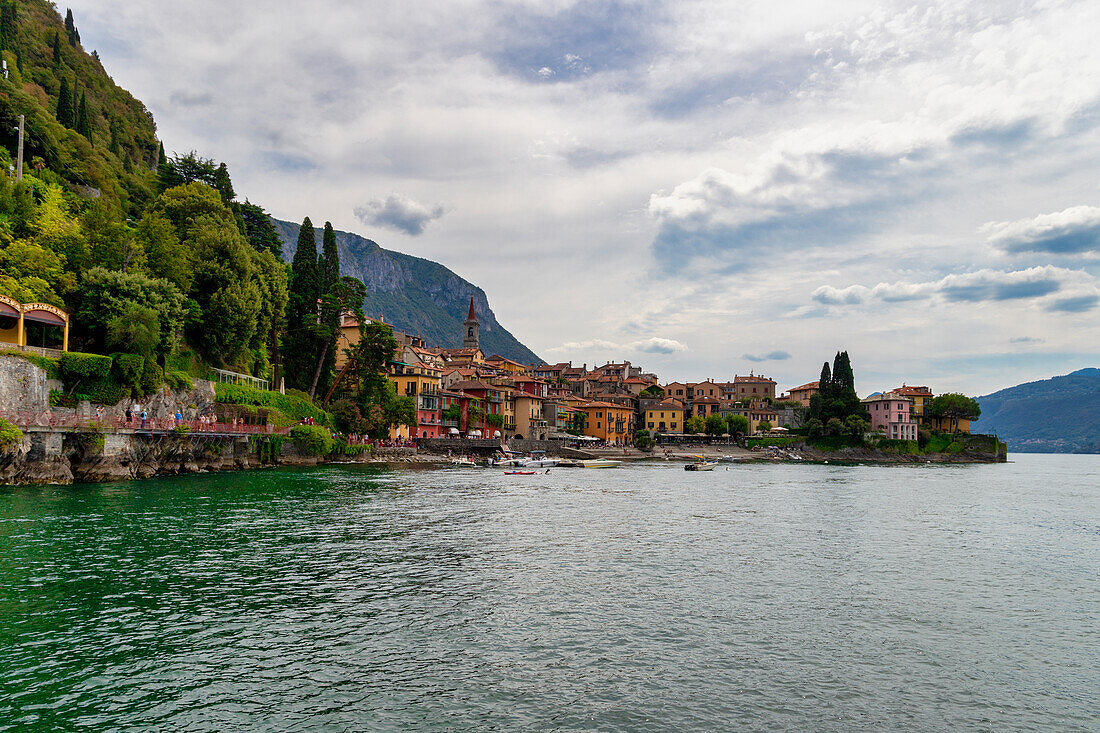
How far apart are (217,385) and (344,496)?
75.5 feet

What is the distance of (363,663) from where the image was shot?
12.9 meters

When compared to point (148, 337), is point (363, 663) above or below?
below

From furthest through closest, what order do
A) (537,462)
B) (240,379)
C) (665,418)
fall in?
1. (665,418)
2. (537,462)
3. (240,379)

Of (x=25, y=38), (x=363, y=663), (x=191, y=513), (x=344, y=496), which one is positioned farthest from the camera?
(x=25, y=38)

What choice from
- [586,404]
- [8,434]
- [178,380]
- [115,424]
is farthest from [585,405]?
[8,434]

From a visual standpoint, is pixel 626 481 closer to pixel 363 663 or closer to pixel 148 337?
pixel 148 337

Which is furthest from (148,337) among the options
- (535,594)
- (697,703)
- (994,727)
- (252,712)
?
(994,727)

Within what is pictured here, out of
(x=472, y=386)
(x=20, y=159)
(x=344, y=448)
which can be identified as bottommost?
(x=344, y=448)

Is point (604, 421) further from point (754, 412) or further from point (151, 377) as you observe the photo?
point (151, 377)

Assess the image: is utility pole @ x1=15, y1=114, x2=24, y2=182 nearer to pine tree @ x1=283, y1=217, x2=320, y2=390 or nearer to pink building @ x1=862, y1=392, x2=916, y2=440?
pine tree @ x1=283, y1=217, x2=320, y2=390

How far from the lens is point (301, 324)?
7412cm

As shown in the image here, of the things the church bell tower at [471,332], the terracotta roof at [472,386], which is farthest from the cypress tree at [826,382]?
the church bell tower at [471,332]

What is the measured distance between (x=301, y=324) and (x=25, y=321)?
33925 millimetres

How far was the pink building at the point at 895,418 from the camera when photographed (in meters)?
121
